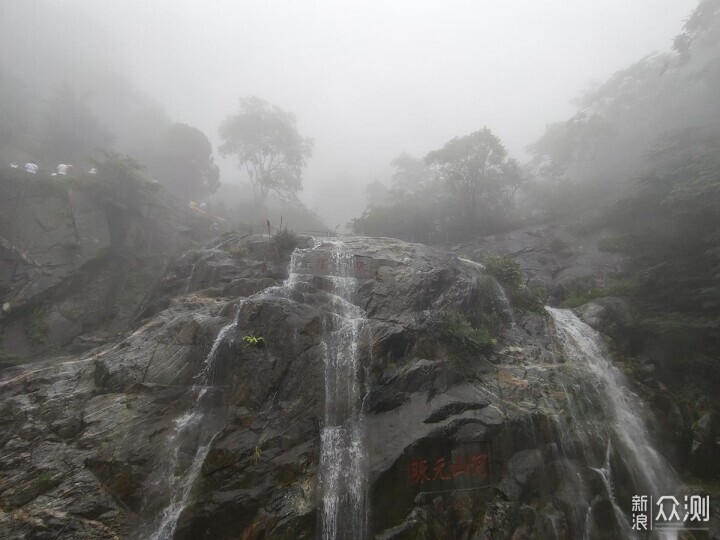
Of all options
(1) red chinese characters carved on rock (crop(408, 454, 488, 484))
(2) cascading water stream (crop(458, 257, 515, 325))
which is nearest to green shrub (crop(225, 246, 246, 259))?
(2) cascading water stream (crop(458, 257, 515, 325))

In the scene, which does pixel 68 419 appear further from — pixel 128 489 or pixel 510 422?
pixel 510 422

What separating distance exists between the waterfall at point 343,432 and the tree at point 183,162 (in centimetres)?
2559

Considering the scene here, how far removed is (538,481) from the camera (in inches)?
350

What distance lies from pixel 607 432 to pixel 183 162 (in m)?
34.4

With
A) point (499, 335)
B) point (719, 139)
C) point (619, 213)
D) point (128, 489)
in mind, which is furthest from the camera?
point (619, 213)

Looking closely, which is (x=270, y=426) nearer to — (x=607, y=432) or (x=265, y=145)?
(x=607, y=432)

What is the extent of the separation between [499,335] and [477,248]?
423 inches

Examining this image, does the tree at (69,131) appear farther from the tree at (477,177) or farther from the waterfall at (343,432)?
the tree at (477,177)

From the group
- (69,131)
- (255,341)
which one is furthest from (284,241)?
(69,131)

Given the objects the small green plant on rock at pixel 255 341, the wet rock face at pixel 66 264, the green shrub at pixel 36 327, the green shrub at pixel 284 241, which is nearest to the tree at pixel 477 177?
the green shrub at pixel 284 241

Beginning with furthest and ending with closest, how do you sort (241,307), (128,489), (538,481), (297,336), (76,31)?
(76,31)
(241,307)
(297,336)
(538,481)
(128,489)

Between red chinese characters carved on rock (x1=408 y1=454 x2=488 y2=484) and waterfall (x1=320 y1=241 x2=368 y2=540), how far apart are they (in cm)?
128

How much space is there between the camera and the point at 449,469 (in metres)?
8.77

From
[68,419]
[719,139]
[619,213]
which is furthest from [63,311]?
[719,139]
